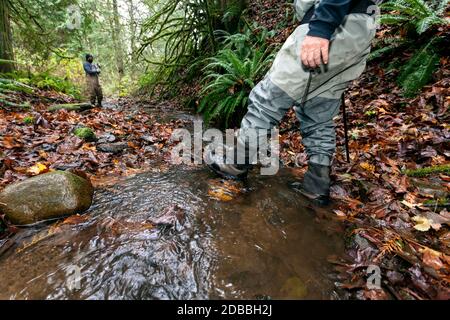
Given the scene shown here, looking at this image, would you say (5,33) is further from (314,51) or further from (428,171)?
(428,171)

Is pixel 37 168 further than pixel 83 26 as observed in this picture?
No

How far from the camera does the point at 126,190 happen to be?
7.17ft

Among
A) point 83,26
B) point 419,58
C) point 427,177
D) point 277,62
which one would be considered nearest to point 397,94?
point 419,58

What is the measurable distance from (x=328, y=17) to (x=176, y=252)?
156 centimetres

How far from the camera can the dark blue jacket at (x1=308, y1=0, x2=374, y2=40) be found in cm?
148

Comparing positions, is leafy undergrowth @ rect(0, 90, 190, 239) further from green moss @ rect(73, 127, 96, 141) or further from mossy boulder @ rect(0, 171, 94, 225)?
mossy boulder @ rect(0, 171, 94, 225)

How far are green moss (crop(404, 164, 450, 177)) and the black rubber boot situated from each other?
2.35 feet

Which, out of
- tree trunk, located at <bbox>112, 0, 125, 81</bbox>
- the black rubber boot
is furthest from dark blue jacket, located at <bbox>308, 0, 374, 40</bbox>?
tree trunk, located at <bbox>112, 0, 125, 81</bbox>

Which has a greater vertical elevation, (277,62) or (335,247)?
(277,62)

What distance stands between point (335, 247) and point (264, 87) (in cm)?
116

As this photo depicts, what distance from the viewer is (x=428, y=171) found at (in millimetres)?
2072

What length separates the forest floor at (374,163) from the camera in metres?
1.36

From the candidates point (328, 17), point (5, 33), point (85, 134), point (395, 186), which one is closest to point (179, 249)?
point (328, 17)

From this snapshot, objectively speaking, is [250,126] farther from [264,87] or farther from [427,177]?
[427,177]
